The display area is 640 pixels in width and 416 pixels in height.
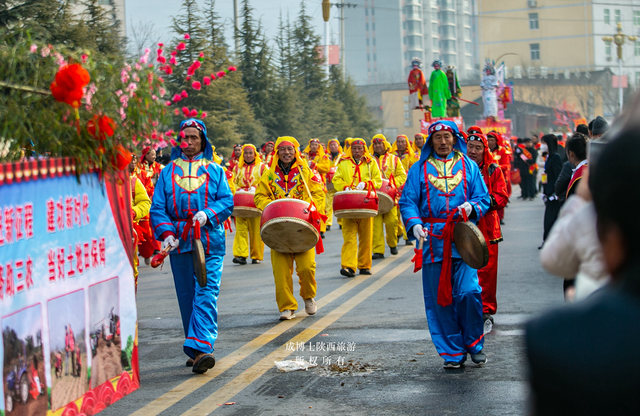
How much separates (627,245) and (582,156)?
7027 mm

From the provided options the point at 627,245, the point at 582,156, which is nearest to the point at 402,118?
the point at 582,156

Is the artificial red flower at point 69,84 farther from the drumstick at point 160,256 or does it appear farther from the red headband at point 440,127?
the red headband at point 440,127

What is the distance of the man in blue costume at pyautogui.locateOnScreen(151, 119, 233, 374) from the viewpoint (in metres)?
6.59

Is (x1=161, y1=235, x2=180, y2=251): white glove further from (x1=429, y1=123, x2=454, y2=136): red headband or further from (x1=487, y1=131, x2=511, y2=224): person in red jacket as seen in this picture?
(x1=487, y1=131, x2=511, y2=224): person in red jacket

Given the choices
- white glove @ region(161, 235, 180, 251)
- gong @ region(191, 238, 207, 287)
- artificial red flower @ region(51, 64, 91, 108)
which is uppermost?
artificial red flower @ region(51, 64, 91, 108)

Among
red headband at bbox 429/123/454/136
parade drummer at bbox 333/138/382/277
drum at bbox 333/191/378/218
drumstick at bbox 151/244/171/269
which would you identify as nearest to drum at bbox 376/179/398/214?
parade drummer at bbox 333/138/382/277

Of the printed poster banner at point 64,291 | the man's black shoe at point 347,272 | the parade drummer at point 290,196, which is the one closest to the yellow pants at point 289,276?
the parade drummer at point 290,196

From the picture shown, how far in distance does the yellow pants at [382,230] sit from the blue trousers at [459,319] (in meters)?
7.26

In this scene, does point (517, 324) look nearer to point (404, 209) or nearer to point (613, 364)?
point (404, 209)

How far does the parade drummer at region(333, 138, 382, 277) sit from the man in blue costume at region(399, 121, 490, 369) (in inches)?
205

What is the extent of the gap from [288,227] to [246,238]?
576 centimetres

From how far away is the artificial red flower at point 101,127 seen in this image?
4.34 meters

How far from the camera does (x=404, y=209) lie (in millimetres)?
6691

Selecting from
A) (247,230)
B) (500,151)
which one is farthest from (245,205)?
(500,151)
